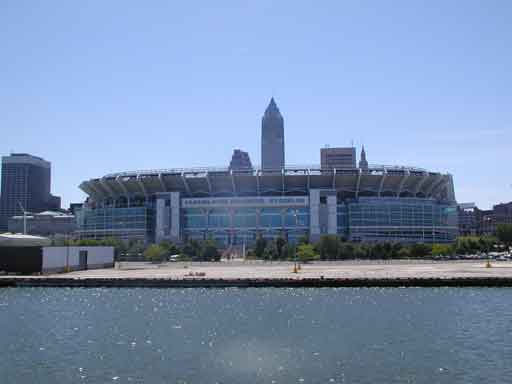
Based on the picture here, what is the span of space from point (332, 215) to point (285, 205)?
11.7 meters

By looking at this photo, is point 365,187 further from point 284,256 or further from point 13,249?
point 13,249

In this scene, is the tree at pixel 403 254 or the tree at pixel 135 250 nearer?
the tree at pixel 403 254

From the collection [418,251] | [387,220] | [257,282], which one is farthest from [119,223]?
[257,282]

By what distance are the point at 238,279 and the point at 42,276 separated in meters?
25.6

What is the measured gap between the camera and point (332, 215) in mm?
148875

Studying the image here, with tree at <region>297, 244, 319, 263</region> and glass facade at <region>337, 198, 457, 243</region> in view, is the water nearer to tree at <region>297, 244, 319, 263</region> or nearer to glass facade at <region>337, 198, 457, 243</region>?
tree at <region>297, 244, 319, 263</region>

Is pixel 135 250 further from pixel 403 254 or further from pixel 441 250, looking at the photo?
pixel 441 250

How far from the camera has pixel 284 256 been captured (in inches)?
4897

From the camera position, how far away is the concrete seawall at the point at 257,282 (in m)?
65.3


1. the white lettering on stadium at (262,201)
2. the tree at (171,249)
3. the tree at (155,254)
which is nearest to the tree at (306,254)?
the tree at (155,254)

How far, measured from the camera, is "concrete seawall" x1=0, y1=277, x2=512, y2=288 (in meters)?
65.3

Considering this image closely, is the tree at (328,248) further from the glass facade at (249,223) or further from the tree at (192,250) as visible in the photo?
the glass facade at (249,223)

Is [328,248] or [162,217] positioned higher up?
[162,217]

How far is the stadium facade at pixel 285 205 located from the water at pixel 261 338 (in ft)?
298
